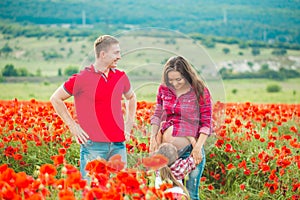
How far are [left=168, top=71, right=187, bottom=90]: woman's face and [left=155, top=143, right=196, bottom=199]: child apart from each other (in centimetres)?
44

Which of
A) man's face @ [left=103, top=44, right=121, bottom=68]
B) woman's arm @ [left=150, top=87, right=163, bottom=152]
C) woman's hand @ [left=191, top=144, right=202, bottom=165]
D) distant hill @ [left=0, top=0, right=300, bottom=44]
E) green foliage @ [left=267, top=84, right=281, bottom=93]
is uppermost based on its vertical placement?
distant hill @ [left=0, top=0, right=300, bottom=44]

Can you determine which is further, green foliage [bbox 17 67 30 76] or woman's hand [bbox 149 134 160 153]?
green foliage [bbox 17 67 30 76]

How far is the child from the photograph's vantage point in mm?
3947

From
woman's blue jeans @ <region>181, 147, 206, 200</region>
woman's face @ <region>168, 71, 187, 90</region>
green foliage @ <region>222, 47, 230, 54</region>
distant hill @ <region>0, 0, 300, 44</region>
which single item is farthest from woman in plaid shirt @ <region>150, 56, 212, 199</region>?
distant hill @ <region>0, 0, 300, 44</region>

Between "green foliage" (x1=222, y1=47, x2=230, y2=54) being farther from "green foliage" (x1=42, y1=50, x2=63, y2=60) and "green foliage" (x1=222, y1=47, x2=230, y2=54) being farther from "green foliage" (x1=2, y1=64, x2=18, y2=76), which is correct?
"green foliage" (x1=2, y1=64, x2=18, y2=76)

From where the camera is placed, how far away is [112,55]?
404 centimetres

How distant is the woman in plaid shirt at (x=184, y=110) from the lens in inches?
157

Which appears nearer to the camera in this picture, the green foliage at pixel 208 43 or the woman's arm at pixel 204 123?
the woman's arm at pixel 204 123

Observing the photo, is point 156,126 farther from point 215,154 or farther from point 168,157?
point 215,154

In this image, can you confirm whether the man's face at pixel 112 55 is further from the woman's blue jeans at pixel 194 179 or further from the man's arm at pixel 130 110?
the woman's blue jeans at pixel 194 179

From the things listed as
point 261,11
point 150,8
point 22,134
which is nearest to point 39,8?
point 150,8

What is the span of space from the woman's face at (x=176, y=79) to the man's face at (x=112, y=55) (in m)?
0.42

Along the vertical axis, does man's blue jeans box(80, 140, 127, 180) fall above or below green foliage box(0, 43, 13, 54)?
above

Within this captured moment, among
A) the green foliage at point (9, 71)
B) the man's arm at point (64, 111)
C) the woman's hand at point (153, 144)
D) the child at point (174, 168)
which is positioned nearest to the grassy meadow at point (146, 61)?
the man's arm at point (64, 111)
